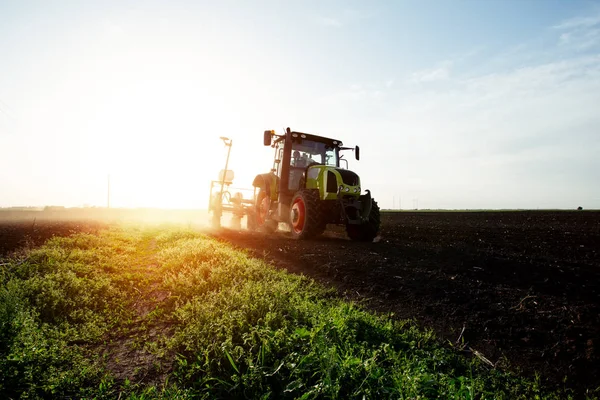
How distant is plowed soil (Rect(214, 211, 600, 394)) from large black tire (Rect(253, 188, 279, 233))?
4116mm

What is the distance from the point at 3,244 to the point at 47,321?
682cm

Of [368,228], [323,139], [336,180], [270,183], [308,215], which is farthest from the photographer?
[270,183]

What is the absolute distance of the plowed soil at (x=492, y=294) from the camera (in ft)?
11.3

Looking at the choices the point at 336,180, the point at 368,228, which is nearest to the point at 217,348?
the point at 336,180

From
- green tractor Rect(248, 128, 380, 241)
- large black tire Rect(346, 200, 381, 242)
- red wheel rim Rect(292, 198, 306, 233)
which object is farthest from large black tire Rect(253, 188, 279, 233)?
large black tire Rect(346, 200, 381, 242)

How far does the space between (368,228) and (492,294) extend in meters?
5.95

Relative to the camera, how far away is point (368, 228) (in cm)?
1084

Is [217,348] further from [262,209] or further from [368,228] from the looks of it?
[262,209]

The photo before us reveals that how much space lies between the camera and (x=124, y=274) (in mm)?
6199

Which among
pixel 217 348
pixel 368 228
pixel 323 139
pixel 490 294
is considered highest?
pixel 323 139

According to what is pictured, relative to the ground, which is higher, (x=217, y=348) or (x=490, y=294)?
(x=490, y=294)

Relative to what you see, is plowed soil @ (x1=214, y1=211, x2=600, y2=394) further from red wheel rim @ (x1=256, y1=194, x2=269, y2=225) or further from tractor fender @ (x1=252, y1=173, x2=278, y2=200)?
red wheel rim @ (x1=256, y1=194, x2=269, y2=225)

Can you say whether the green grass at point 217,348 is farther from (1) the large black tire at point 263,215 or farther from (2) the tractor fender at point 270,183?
(1) the large black tire at point 263,215

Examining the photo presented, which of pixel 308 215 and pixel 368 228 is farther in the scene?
pixel 368 228
